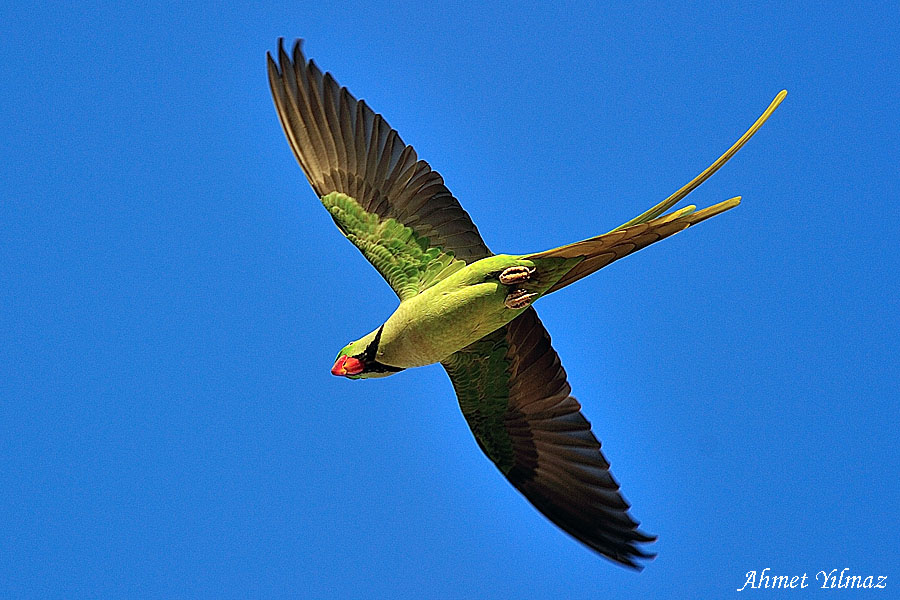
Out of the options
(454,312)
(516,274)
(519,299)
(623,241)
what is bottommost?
(454,312)

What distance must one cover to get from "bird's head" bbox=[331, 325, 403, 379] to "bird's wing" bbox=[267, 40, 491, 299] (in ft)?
1.86

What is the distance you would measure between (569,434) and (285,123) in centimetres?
434

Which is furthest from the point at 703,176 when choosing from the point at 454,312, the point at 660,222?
the point at 454,312

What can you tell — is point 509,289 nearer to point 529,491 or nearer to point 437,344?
point 437,344

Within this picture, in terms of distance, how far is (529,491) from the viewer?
10.7 meters

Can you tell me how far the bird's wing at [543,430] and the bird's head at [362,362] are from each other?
2.38 ft

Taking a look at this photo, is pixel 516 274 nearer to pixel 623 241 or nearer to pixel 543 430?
pixel 623 241

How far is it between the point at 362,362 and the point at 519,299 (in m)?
1.76

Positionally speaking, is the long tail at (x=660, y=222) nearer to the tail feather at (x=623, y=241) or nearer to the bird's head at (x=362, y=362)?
the tail feather at (x=623, y=241)

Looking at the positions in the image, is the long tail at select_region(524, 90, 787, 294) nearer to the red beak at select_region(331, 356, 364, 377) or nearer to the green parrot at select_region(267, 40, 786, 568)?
the green parrot at select_region(267, 40, 786, 568)

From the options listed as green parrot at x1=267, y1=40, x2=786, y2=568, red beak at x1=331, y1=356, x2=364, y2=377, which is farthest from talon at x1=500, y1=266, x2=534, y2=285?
red beak at x1=331, y1=356, x2=364, y2=377

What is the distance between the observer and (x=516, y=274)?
8883mm

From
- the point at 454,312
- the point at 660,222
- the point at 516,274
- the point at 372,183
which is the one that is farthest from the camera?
the point at 372,183

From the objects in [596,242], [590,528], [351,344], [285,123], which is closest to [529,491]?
[590,528]
